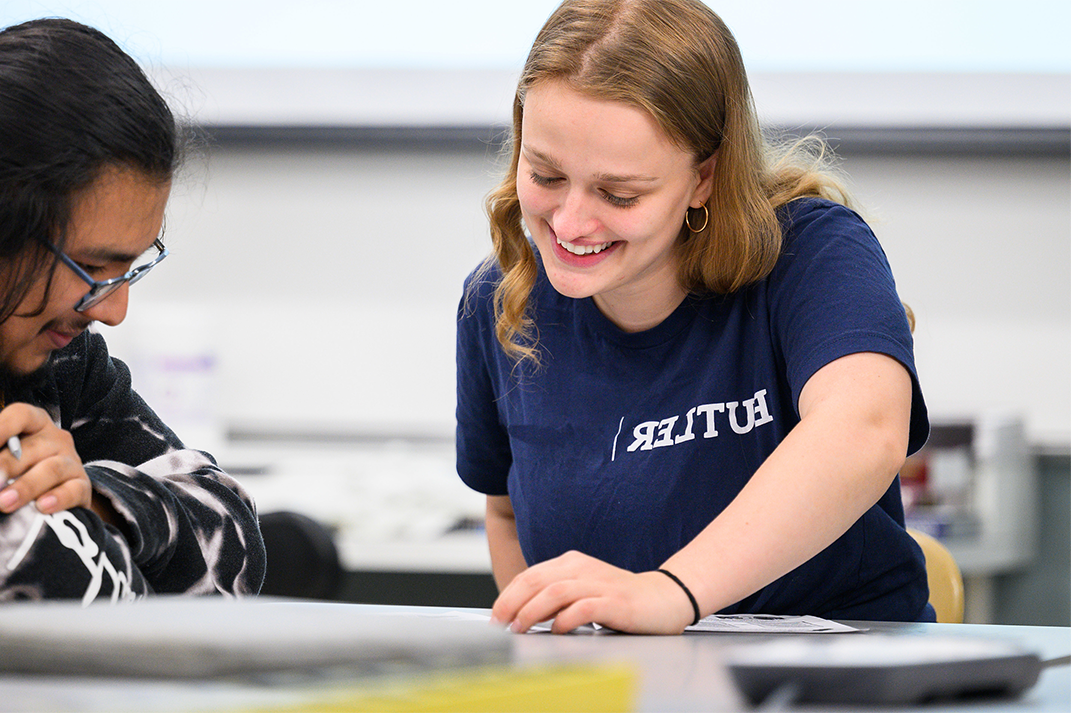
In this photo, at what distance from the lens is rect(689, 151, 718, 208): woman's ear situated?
1044 mm

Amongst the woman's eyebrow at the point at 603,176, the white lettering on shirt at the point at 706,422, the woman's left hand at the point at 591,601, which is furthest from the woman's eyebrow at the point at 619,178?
the woman's left hand at the point at 591,601

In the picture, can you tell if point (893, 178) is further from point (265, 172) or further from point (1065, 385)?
point (265, 172)

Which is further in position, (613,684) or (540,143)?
(540,143)

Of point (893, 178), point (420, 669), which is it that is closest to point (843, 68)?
point (893, 178)

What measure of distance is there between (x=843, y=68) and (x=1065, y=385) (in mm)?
854

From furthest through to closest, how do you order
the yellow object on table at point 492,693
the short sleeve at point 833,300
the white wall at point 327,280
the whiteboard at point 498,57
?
the white wall at point 327,280 → the whiteboard at point 498,57 → the short sleeve at point 833,300 → the yellow object on table at point 492,693

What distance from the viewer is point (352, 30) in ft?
7.66

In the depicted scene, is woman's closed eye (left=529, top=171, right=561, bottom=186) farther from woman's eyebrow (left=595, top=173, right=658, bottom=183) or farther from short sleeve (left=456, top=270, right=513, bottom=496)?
short sleeve (left=456, top=270, right=513, bottom=496)

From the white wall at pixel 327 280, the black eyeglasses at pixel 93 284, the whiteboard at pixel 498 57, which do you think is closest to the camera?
the black eyeglasses at pixel 93 284

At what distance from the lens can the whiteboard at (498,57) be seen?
2135 millimetres

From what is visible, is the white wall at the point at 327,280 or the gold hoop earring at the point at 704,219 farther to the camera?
the white wall at the point at 327,280

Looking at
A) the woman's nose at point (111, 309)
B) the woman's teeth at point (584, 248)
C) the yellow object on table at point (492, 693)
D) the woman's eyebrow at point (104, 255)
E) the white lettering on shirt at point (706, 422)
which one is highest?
the woman's teeth at point (584, 248)

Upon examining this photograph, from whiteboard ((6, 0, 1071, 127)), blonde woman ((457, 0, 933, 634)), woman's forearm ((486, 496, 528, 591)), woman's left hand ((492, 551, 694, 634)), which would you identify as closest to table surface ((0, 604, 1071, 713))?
woman's left hand ((492, 551, 694, 634))

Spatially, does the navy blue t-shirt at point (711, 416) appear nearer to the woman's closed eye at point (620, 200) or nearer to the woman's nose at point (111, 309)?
the woman's closed eye at point (620, 200)
